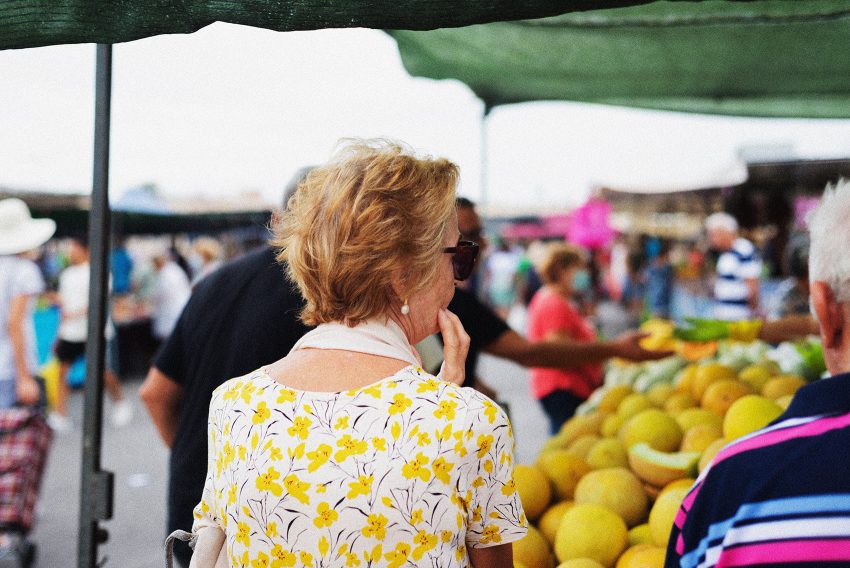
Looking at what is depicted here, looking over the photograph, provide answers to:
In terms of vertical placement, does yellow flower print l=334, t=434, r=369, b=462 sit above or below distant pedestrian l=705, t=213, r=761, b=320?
above

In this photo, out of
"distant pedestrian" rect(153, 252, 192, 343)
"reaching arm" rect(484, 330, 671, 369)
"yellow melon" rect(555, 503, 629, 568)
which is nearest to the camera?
"yellow melon" rect(555, 503, 629, 568)

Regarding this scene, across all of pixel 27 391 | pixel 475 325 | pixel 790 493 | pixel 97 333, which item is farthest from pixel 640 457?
pixel 27 391

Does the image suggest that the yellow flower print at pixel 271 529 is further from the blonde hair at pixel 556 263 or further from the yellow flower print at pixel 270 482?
the blonde hair at pixel 556 263

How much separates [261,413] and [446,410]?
281 mm

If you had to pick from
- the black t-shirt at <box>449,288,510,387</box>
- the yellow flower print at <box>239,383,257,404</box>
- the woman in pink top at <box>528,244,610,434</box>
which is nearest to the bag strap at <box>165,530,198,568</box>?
the yellow flower print at <box>239,383,257,404</box>

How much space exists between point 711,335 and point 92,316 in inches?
87.8

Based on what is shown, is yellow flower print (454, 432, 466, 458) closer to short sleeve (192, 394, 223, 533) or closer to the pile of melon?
short sleeve (192, 394, 223, 533)

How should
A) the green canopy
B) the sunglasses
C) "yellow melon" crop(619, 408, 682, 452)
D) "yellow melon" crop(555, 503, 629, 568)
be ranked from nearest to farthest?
the sunglasses
"yellow melon" crop(555, 503, 629, 568)
"yellow melon" crop(619, 408, 682, 452)
the green canopy

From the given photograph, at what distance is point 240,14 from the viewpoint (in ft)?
4.08

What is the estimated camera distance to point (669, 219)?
1852 cm

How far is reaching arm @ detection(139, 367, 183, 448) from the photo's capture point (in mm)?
2162

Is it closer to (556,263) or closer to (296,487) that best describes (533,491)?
(296,487)

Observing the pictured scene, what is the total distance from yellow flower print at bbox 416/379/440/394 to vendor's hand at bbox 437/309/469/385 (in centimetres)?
18

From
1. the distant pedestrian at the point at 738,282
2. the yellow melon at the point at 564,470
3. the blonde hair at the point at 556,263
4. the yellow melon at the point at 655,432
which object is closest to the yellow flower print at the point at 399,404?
the yellow melon at the point at 564,470
